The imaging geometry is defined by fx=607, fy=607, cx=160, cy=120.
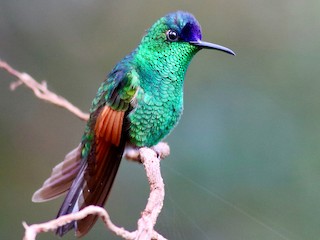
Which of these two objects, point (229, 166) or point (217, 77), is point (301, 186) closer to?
point (229, 166)

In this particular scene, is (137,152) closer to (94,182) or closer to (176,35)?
(94,182)

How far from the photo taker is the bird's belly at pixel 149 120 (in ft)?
7.06

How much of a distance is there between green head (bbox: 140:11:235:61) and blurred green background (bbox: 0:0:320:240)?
0.73 metres

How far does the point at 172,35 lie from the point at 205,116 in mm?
1303

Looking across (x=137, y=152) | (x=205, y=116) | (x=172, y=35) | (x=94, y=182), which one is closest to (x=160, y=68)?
(x=172, y=35)

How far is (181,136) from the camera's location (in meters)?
3.37

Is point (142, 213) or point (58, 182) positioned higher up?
point (58, 182)

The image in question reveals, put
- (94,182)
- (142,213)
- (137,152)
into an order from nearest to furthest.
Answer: (142,213) < (94,182) < (137,152)

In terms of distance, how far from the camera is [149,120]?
7.06ft

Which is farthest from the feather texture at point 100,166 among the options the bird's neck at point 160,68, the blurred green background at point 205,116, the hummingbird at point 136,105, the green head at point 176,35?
the blurred green background at point 205,116

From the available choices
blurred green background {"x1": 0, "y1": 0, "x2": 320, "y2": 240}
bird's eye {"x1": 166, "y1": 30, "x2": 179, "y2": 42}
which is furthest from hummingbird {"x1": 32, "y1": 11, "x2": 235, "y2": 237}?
blurred green background {"x1": 0, "y1": 0, "x2": 320, "y2": 240}

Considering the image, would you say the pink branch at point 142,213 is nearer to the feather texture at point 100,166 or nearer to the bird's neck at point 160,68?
the feather texture at point 100,166

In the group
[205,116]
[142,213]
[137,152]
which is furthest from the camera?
[205,116]

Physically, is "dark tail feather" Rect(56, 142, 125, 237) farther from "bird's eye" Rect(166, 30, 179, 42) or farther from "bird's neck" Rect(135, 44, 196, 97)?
"bird's eye" Rect(166, 30, 179, 42)
